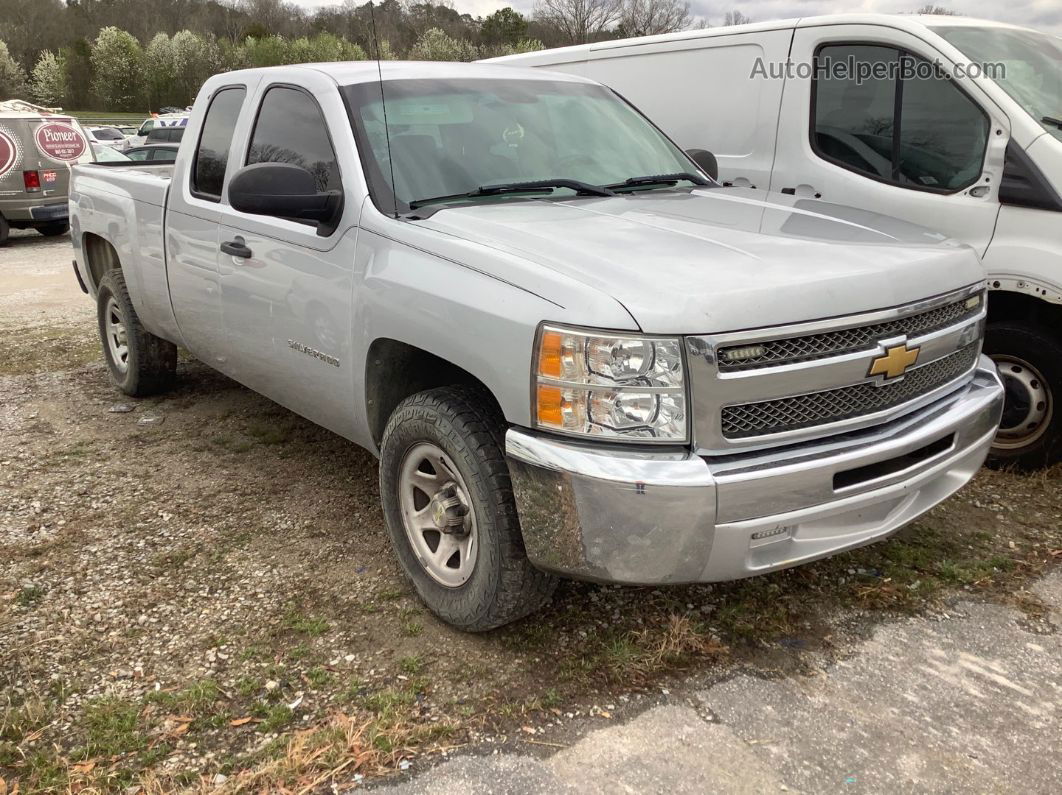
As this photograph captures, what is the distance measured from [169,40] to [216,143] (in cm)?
8945

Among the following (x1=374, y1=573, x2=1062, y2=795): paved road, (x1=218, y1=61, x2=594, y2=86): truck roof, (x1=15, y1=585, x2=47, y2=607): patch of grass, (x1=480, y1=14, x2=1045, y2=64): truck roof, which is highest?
(x1=480, y1=14, x2=1045, y2=64): truck roof

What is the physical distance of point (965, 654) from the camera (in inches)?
117

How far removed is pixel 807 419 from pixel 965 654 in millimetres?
1064

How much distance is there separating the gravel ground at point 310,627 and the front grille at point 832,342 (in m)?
1.02

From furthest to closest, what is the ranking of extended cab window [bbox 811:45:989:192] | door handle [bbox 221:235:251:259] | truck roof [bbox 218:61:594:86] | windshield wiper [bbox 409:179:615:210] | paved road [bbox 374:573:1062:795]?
extended cab window [bbox 811:45:989:192] → door handle [bbox 221:235:251:259] → truck roof [bbox 218:61:594:86] → windshield wiper [bbox 409:179:615:210] → paved road [bbox 374:573:1062:795]

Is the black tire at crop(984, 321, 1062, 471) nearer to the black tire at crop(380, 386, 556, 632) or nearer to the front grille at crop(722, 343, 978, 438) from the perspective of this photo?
the front grille at crop(722, 343, 978, 438)

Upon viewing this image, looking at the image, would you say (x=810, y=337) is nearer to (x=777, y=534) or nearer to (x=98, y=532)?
(x=777, y=534)

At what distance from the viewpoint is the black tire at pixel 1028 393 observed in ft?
13.6

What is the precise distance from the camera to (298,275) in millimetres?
3520

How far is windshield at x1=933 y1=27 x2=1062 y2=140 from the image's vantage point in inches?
166

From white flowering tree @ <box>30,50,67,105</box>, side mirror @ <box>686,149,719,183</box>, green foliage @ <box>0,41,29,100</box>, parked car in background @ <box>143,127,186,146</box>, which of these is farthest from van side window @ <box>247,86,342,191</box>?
white flowering tree @ <box>30,50,67,105</box>

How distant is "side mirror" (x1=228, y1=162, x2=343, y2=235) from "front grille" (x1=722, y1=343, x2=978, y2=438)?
1708mm

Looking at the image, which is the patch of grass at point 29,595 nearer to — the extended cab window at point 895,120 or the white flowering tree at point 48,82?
the extended cab window at point 895,120

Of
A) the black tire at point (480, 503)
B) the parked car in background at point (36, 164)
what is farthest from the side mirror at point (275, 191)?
the parked car in background at point (36, 164)
